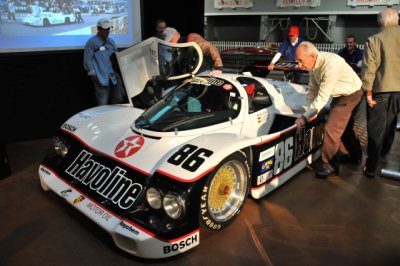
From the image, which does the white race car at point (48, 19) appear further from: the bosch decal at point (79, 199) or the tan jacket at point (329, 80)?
the tan jacket at point (329, 80)

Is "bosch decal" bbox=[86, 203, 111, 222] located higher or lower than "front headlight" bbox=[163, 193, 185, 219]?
lower

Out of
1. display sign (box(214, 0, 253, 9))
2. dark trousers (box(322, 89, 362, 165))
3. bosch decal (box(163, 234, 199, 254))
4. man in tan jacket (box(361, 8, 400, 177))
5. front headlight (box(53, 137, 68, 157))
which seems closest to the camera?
bosch decal (box(163, 234, 199, 254))

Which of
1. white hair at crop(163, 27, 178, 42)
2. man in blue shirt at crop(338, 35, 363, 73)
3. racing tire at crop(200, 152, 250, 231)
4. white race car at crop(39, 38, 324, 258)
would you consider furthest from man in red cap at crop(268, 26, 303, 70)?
racing tire at crop(200, 152, 250, 231)

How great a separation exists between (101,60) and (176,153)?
117 inches

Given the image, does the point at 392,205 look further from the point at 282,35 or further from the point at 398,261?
the point at 282,35

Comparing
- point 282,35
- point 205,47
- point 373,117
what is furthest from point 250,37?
point 373,117

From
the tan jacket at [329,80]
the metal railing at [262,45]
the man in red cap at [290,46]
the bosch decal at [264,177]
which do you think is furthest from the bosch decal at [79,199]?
the metal railing at [262,45]

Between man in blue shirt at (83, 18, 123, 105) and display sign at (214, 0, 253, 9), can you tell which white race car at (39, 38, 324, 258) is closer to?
man in blue shirt at (83, 18, 123, 105)

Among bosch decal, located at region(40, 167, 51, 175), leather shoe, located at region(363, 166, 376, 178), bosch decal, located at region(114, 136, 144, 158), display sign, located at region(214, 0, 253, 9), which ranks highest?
display sign, located at region(214, 0, 253, 9)

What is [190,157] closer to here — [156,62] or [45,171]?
[45,171]

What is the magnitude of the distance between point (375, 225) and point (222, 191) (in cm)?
130

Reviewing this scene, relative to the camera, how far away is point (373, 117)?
3.55 meters

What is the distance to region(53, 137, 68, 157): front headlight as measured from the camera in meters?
3.16

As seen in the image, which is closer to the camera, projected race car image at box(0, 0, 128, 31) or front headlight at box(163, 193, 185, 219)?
front headlight at box(163, 193, 185, 219)
